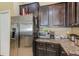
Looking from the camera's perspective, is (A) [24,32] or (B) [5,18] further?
(A) [24,32]

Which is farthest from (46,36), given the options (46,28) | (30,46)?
(30,46)

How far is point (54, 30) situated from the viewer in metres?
4.40

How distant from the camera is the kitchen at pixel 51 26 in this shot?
407cm

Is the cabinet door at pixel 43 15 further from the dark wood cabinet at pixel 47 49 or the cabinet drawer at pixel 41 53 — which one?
the cabinet drawer at pixel 41 53

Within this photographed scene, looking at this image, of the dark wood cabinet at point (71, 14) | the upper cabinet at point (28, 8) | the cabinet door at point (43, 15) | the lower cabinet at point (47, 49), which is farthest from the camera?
the cabinet door at point (43, 15)

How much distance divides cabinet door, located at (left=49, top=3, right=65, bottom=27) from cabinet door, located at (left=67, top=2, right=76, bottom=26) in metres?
0.13

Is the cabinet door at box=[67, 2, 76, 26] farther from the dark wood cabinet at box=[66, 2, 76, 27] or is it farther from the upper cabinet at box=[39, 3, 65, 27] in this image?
the upper cabinet at box=[39, 3, 65, 27]

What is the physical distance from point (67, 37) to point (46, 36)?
1.71ft

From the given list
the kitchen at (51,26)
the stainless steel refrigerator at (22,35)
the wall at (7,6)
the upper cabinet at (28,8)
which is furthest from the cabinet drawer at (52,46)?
the wall at (7,6)

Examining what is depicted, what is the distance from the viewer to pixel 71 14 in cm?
414

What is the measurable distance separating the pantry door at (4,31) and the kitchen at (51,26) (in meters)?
0.22

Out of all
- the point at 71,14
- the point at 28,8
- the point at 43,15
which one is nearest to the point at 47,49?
the point at 43,15

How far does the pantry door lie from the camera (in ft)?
13.4

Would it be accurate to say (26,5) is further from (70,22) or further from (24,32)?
(70,22)
